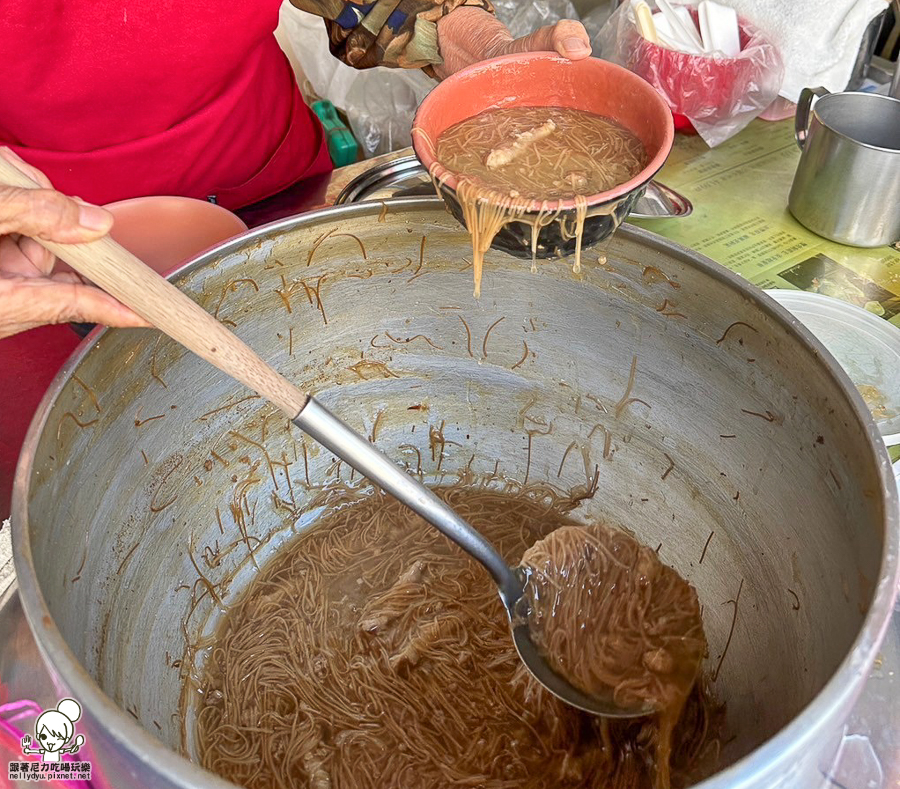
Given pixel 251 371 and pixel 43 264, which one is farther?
pixel 43 264

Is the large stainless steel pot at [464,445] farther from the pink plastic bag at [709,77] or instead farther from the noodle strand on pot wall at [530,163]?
the pink plastic bag at [709,77]

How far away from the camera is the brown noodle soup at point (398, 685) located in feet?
4.01

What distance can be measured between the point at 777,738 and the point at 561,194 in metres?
0.76

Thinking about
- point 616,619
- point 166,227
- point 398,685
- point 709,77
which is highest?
point 709,77

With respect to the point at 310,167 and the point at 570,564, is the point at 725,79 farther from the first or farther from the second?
the point at 570,564

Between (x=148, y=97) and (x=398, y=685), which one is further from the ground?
(x=148, y=97)

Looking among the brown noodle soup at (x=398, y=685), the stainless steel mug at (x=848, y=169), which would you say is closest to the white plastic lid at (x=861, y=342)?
the stainless steel mug at (x=848, y=169)

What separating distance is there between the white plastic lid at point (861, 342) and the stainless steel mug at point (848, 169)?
285mm

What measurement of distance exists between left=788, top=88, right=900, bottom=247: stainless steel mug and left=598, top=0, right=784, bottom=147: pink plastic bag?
211mm

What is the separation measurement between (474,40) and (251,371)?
3.31 ft

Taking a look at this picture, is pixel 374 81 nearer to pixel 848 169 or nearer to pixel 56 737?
pixel 848 169

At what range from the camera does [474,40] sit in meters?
1.58

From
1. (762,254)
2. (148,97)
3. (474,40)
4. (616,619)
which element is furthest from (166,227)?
(762,254)

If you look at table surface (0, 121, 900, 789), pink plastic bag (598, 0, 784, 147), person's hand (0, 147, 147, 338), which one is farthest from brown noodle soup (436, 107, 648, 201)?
pink plastic bag (598, 0, 784, 147)
